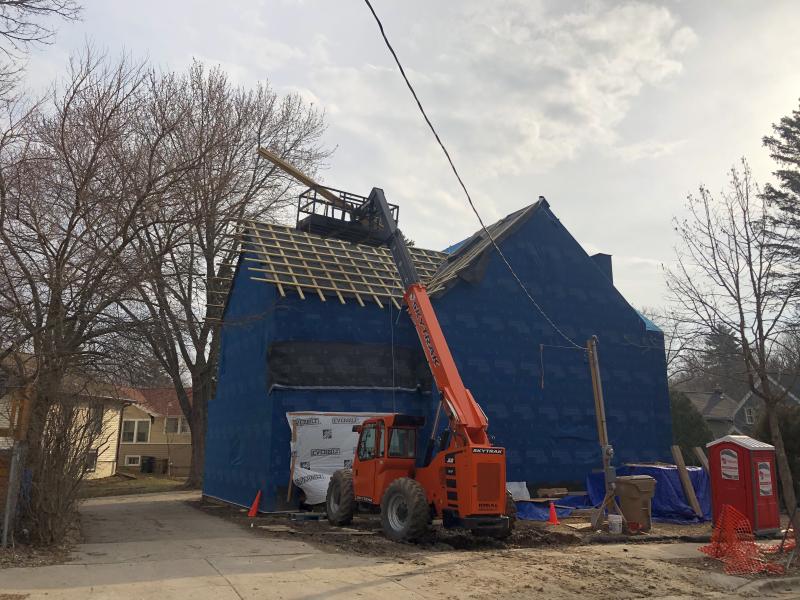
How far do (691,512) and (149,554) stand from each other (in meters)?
12.9

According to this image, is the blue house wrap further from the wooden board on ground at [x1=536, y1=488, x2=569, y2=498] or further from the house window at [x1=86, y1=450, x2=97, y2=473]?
the house window at [x1=86, y1=450, x2=97, y2=473]

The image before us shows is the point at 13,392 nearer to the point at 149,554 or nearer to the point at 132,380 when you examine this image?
the point at 132,380

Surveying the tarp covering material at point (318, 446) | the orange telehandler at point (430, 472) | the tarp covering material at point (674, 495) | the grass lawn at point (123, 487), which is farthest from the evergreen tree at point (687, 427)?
the grass lawn at point (123, 487)

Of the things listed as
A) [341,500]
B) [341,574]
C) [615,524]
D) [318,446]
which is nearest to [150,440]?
[318,446]

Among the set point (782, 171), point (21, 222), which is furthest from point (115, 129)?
point (782, 171)

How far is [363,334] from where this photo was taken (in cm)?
1830

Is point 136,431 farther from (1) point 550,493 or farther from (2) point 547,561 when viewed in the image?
(2) point 547,561

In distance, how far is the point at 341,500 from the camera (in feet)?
45.2

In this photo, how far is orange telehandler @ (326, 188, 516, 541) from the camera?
1120 centimetres

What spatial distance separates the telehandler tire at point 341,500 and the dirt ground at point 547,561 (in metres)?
0.26

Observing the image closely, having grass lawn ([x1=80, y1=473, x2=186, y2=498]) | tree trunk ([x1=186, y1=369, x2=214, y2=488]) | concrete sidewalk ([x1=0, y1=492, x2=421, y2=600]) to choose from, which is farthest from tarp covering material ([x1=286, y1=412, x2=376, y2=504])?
tree trunk ([x1=186, y1=369, x2=214, y2=488])

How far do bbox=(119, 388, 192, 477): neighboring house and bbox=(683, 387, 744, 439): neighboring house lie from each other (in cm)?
3663

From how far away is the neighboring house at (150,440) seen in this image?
45.1 meters

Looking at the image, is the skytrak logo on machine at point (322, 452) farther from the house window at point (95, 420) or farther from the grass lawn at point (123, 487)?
the grass lawn at point (123, 487)
